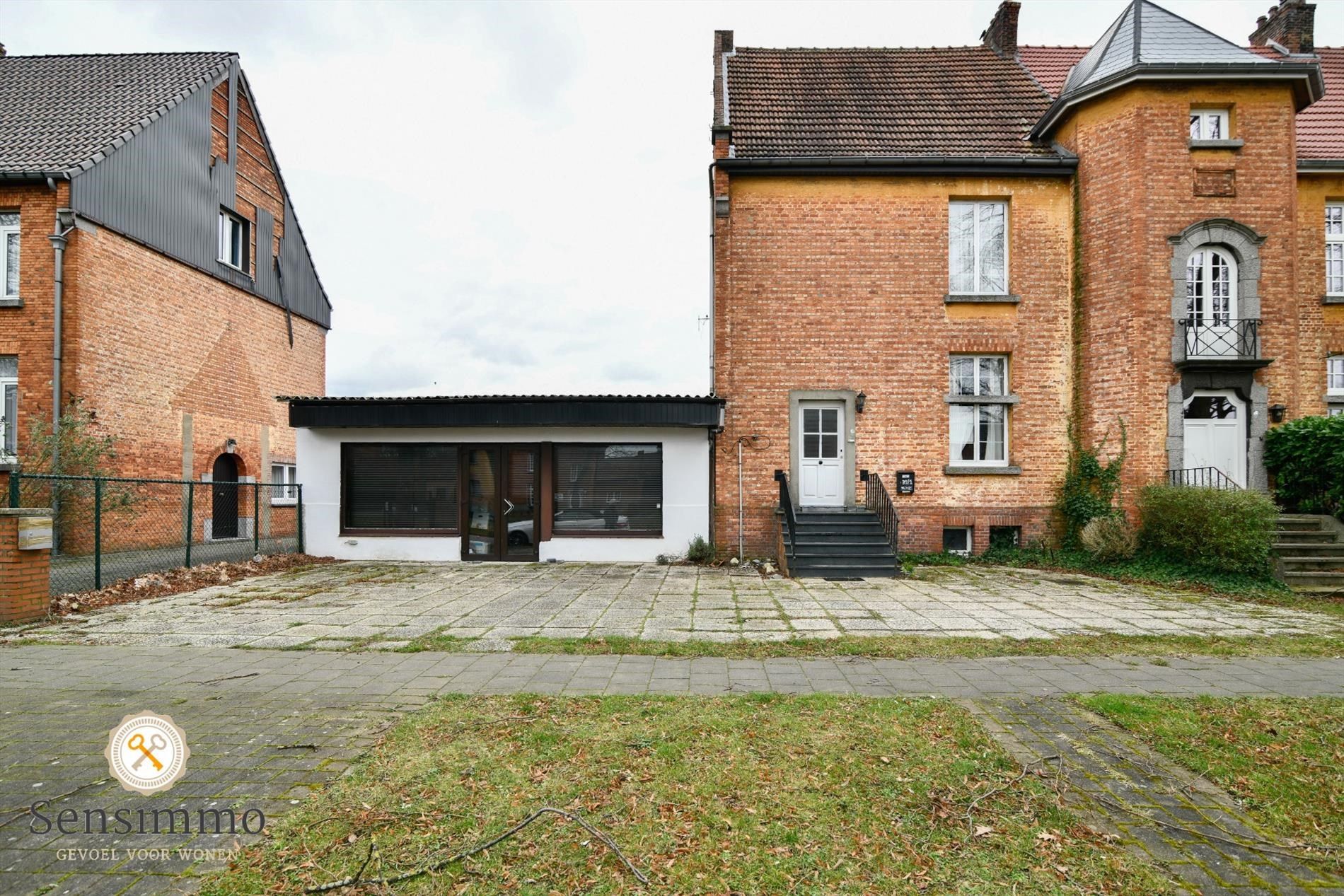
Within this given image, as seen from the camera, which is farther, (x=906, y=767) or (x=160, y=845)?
(x=906, y=767)

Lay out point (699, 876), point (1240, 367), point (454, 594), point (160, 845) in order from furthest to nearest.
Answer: point (1240, 367) < point (454, 594) < point (160, 845) < point (699, 876)

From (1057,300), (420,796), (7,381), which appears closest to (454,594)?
(420,796)

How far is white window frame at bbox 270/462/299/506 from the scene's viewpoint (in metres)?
18.5

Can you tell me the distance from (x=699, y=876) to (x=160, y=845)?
2.40 meters

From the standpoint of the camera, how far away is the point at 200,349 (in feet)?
52.0

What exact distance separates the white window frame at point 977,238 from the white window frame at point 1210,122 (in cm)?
334

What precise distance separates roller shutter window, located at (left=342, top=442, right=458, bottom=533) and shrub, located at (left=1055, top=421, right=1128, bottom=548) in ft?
39.4

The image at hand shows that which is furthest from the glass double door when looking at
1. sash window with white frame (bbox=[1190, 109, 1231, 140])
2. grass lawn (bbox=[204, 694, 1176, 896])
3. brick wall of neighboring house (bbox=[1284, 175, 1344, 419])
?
brick wall of neighboring house (bbox=[1284, 175, 1344, 419])

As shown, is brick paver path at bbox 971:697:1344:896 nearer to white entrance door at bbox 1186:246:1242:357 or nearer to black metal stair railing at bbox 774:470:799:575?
black metal stair railing at bbox 774:470:799:575

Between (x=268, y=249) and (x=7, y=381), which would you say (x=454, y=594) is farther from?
(x=268, y=249)

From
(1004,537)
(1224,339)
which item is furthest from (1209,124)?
(1004,537)

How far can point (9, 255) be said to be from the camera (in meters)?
12.8

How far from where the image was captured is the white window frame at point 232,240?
17.0 meters

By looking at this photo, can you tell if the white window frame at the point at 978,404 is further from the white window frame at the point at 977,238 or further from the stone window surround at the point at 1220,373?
the stone window surround at the point at 1220,373
